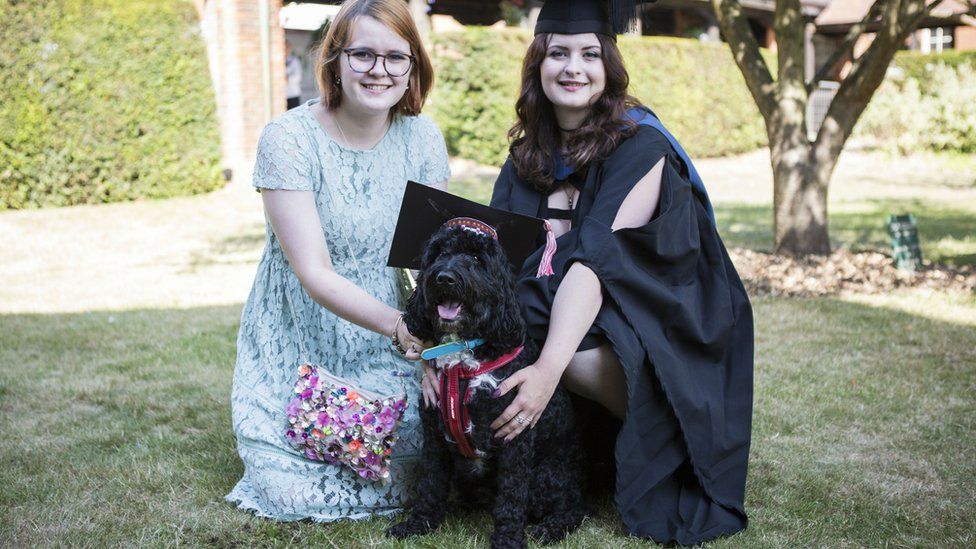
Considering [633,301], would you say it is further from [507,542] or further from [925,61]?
[925,61]

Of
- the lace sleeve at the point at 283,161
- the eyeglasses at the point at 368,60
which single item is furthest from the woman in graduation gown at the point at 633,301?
the lace sleeve at the point at 283,161

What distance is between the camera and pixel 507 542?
2.94 metres

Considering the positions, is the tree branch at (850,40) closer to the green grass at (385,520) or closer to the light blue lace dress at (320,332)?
the green grass at (385,520)

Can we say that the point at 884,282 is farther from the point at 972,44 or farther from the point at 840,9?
the point at 972,44

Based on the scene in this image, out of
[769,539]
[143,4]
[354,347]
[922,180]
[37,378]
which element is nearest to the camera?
[769,539]

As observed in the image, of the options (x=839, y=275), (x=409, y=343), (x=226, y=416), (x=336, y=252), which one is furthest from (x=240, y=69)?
(x=409, y=343)

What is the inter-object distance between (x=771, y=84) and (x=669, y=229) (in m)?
5.50

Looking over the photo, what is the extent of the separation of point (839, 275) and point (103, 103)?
31.0 ft

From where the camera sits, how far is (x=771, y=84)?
8.02 m

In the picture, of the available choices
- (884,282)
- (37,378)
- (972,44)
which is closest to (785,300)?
(884,282)

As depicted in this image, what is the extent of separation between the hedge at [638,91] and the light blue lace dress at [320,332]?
974 cm

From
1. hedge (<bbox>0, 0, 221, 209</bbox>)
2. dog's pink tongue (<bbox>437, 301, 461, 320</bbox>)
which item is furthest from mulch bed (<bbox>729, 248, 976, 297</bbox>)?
hedge (<bbox>0, 0, 221, 209</bbox>)

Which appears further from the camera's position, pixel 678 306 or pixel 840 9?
pixel 840 9

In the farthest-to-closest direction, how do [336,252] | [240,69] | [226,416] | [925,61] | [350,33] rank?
[925,61]
[240,69]
[226,416]
[336,252]
[350,33]
